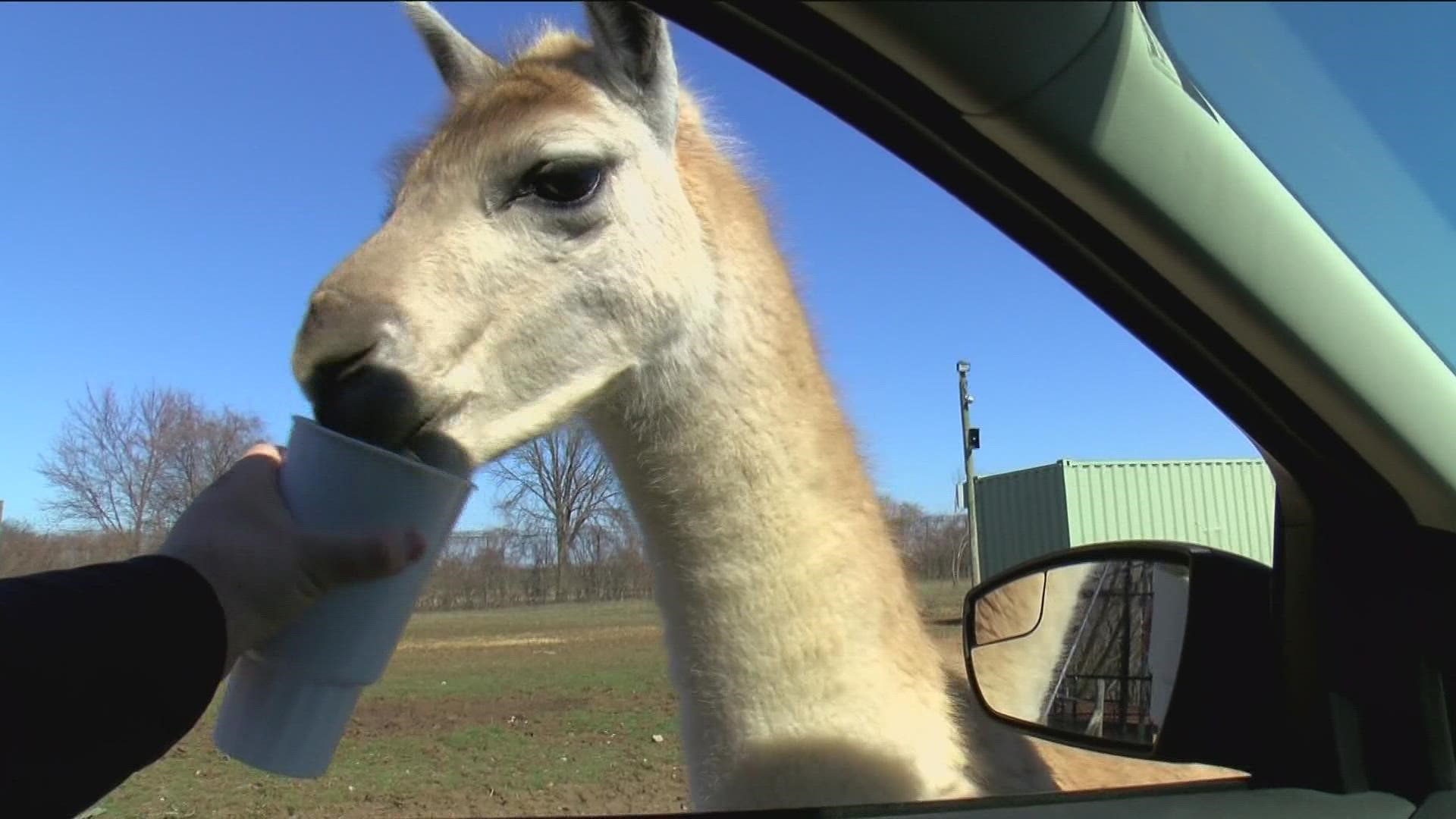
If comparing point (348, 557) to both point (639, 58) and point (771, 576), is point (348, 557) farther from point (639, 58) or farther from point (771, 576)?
point (639, 58)

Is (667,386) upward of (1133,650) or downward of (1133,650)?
upward

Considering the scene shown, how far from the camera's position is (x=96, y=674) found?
1.04 m

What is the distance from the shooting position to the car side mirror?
4.89ft

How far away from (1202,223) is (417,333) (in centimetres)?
127

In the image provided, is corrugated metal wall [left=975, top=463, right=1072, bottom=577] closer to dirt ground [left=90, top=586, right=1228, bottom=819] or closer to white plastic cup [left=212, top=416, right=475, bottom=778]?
dirt ground [left=90, top=586, right=1228, bottom=819]

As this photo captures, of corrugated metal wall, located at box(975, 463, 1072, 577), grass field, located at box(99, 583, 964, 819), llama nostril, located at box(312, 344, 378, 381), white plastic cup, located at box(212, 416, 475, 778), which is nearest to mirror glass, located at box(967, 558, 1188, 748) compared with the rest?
grass field, located at box(99, 583, 964, 819)

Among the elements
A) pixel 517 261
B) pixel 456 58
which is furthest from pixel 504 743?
pixel 456 58

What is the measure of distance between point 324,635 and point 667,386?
1.21 meters

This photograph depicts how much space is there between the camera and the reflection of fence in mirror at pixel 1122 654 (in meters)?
1.60

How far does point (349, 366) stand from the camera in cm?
176

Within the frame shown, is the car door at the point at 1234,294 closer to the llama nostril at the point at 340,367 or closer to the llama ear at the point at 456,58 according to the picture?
the llama nostril at the point at 340,367

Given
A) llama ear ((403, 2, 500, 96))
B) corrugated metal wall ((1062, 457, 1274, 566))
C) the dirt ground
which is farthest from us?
corrugated metal wall ((1062, 457, 1274, 566))

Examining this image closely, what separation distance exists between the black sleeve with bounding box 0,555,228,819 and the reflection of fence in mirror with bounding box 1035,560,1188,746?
4.18 ft

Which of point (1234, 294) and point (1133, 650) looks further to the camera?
point (1133, 650)
